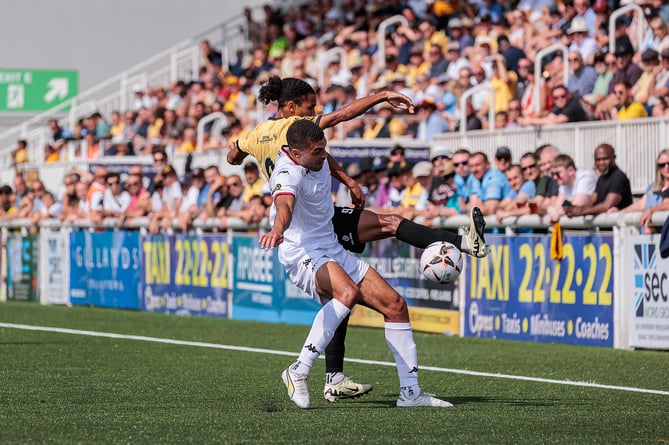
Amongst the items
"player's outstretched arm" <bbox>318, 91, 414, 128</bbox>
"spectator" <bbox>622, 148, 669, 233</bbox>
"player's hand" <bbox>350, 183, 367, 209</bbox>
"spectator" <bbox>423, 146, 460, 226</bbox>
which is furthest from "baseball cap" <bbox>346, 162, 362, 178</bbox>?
"player's outstretched arm" <bbox>318, 91, 414, 128</bbox>

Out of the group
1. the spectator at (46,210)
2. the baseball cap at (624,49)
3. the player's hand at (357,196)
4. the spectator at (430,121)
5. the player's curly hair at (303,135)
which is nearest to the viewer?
the player's curly hair at (303,135)

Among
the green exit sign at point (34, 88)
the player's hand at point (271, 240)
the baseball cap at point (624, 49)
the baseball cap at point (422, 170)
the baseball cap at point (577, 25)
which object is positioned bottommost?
the player's hand at point (271, 240)

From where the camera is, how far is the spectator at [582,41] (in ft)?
66.3

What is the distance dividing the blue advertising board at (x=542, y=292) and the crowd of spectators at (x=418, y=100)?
0.42 meters

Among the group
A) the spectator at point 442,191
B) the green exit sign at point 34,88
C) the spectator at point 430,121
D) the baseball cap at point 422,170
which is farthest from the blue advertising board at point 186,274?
the green exit sign at point 34,88

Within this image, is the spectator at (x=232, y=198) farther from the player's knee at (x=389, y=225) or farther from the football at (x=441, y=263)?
the football at (x=441, y=263)

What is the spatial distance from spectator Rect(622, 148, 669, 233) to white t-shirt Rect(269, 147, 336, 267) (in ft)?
17.3

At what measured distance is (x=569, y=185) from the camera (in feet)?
49.5

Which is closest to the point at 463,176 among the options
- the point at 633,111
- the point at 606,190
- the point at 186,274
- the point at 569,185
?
the point at 569,185

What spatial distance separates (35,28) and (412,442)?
3291 centimetres

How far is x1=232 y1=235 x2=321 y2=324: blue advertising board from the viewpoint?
18297 millimetres

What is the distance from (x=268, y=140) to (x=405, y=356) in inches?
70.3

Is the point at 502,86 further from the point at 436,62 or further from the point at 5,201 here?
the point at 5,201

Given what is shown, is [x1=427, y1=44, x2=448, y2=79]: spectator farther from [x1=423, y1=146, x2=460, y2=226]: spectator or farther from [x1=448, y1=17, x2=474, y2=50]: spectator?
[x1=423, y1=146, x2=460, y2=226]: spectator
